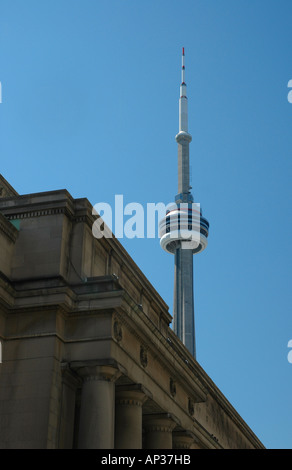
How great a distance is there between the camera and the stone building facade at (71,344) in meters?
36.1

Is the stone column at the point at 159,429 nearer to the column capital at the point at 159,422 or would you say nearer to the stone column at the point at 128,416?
the column capital at the point at 159,422

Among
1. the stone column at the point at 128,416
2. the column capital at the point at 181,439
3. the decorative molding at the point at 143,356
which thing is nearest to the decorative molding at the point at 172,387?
the column capital at the point at 181,439

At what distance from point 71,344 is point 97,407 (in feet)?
12.4

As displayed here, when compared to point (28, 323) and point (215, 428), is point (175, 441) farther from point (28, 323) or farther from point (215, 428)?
point (215, 428)

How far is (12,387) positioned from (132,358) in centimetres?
705

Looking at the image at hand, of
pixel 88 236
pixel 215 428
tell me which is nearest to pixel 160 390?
pixel 88 236

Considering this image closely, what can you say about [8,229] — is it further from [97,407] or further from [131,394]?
[131,394]

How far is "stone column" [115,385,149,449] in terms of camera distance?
4047cm

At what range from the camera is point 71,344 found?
124 feet

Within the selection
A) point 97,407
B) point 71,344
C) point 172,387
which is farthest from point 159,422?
point 71,344

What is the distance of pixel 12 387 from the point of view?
3678 centimetres

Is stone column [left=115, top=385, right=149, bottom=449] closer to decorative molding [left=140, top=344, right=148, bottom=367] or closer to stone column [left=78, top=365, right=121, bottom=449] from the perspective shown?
decorative molding [left=140, top=344, right=148, bottom=367]

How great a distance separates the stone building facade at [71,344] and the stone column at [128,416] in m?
0.06

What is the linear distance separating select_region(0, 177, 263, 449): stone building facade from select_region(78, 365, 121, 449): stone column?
2.0 inches
